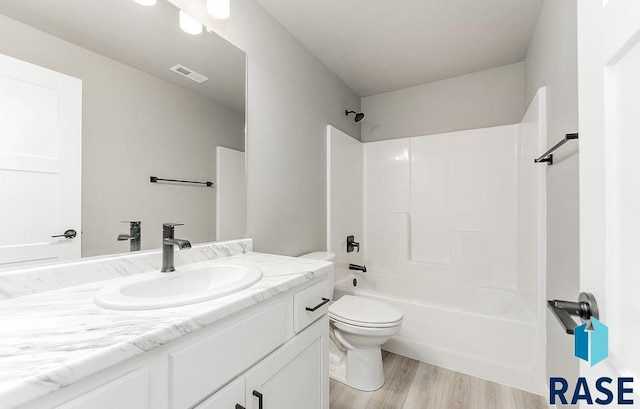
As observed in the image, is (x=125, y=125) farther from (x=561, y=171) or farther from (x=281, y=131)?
(x=561, y=171)

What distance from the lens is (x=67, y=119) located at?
2.93 ft

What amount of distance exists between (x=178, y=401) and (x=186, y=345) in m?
0.12

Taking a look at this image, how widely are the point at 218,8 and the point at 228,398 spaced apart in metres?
1.60

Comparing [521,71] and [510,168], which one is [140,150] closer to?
[510,168]

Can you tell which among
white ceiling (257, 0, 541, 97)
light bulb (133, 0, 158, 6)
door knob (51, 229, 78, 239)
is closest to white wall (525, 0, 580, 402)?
white ceiling (257, 0, 541, 97)

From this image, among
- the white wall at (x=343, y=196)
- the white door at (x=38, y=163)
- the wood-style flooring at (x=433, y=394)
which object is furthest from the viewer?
the white wall at (x=343, y=196)

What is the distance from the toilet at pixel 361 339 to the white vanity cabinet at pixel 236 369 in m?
0.49

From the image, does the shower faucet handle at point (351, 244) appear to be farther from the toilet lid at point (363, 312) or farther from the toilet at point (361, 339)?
the toilet at point (361, 339)

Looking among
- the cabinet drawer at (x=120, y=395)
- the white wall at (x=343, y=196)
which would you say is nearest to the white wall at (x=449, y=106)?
the white wall at (x=343, y=196)

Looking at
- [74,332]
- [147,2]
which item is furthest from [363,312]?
[147,2]

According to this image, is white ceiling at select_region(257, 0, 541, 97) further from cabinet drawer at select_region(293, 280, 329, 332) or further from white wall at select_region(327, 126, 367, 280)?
cabinet drawer at select_region(293, 280, 329, 332)

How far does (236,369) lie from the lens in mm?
756

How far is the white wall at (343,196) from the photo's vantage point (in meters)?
2.36

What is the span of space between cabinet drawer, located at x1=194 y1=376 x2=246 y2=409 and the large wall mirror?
66 cm
